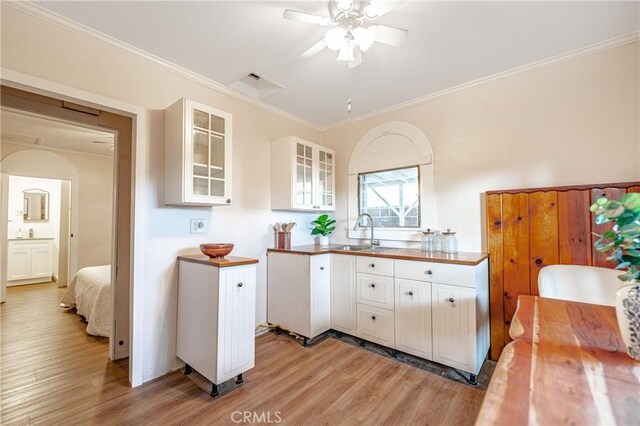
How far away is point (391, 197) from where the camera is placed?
303 cm

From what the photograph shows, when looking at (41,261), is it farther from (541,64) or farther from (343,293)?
(541,64)

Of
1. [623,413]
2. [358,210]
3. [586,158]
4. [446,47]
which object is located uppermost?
[446,47]

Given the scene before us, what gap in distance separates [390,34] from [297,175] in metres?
1.64

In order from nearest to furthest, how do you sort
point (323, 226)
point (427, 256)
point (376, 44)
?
1. point (376, 44)
2. point (427, 256)
3. point (323, 226)

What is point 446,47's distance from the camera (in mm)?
1994

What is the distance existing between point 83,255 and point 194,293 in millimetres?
4220

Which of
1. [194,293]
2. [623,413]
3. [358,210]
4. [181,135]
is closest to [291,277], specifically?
[194,293]

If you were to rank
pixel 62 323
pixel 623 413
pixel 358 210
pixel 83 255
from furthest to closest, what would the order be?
pixel 83 255 < pixel 358 210 < pixel 62 323 < pixel 623 413

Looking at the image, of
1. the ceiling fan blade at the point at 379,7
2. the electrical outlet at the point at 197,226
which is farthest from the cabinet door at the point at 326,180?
the ceiling fan blade at the point at 379,7

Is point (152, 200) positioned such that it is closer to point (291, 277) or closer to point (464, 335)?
point (291, 277)

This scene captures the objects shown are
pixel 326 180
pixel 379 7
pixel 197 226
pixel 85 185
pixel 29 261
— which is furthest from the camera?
pixel 29 261

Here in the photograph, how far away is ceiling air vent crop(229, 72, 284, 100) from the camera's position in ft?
8.36

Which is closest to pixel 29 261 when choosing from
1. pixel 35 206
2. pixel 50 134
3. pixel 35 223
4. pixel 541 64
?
pixel 35 223

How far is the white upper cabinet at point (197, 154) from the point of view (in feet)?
6.43
